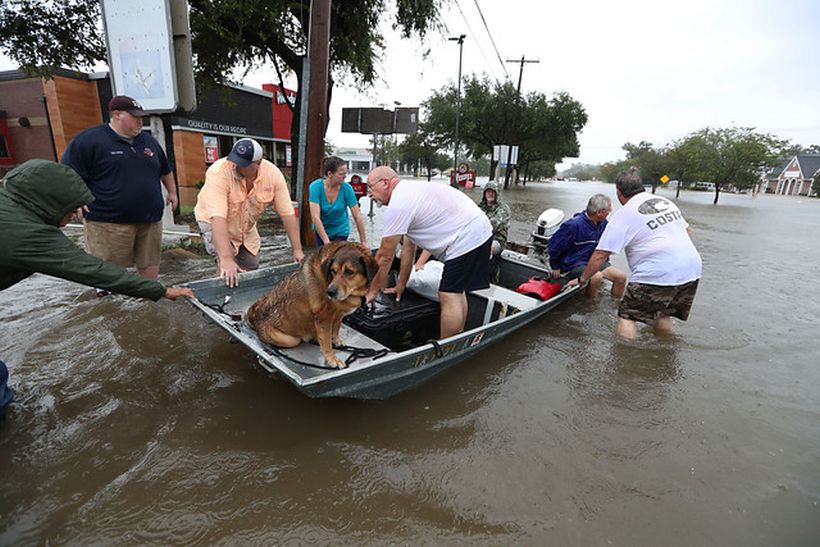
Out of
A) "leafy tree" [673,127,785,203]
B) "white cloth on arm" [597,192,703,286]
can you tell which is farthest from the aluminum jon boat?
"leafy tree" [673,127,785,203]

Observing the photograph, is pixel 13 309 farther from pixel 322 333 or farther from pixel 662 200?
pixel 662 200

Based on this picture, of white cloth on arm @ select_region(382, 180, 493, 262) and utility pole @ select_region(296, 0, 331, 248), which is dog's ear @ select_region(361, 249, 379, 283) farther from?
utility pole @ select_region(296, 0, 331, 248)

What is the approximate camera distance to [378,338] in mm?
3760

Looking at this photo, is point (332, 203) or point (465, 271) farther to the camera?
point (332, 203)

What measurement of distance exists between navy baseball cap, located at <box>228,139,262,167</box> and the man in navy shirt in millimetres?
1094

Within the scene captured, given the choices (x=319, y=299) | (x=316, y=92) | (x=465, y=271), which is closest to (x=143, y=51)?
(x=316, y=92)

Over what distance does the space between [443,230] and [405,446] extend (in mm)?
1935

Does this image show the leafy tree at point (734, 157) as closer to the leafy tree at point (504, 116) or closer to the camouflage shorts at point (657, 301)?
the leafy tree at point (504, 116)

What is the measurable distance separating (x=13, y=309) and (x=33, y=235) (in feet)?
12.5

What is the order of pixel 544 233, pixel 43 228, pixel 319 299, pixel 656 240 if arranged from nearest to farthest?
pixel 43 228, pixel 319 299, pixel 656 240, pixel 544 233

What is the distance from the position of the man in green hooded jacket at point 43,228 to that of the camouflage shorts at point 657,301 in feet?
16.6

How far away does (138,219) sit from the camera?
4.02 m

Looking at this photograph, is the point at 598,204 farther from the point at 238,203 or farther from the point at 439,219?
the point at 238,203

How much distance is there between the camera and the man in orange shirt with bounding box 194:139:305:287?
3.68m
